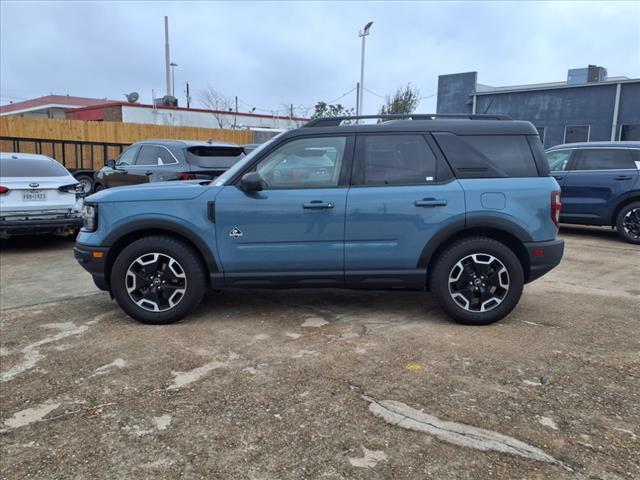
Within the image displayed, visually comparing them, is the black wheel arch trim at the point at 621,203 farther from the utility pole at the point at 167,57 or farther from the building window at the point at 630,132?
the utility pole at the point at 167,57

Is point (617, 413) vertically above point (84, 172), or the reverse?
point (84, 172)

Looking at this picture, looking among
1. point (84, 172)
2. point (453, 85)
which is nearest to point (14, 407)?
point (84, 172)

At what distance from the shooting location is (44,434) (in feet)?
9.78

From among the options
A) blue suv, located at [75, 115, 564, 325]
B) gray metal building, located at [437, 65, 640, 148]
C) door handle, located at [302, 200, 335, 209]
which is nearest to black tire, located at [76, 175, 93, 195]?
blue suv, located at [75, 115, 564, 325]

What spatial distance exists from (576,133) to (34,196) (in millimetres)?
20992

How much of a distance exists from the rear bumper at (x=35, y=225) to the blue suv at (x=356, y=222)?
395cm

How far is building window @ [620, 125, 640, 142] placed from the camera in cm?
2056

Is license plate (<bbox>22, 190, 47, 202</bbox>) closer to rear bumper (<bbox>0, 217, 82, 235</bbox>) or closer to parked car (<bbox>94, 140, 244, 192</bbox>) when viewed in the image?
rear bumper (<bbox>0, 217, 82, 235</bbox>)

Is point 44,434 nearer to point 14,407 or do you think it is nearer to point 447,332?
point 14,407

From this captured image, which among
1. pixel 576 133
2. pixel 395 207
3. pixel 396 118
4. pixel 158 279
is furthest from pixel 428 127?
pixel 576 133

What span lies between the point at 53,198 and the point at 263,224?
17.2ft

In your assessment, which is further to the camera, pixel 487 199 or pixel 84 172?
pixel 84 172

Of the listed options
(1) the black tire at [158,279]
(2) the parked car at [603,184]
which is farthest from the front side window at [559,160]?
(1) the black tire at [158,279]

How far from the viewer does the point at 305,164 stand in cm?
473
